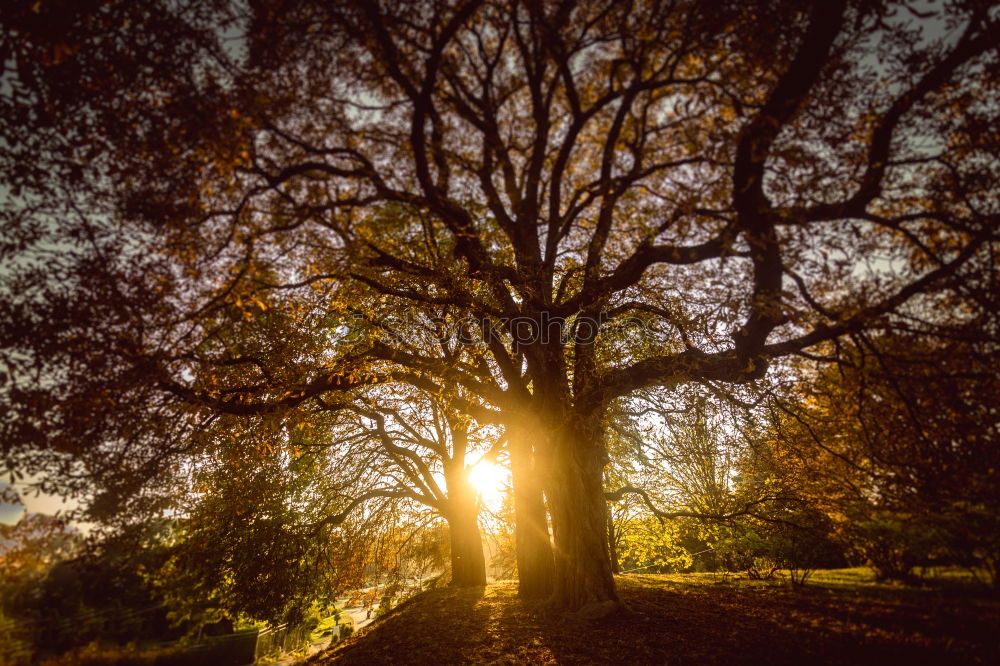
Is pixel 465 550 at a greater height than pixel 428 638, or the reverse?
pixel 465 550

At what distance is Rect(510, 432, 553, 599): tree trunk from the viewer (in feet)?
33.1

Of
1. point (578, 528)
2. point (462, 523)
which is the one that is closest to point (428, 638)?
point (578, 528)

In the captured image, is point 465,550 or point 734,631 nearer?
point 734,631

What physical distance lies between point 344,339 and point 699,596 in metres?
10.2

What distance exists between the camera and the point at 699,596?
28.6 ft

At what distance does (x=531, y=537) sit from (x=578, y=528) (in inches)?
132

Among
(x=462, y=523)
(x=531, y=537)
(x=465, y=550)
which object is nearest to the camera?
(x=531, y=537)

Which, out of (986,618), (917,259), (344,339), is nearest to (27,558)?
(344,339)

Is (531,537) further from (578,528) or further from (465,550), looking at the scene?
(465,550)

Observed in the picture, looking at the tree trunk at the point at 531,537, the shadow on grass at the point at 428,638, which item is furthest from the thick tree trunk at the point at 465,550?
the tree trunk at the point at 531,537
